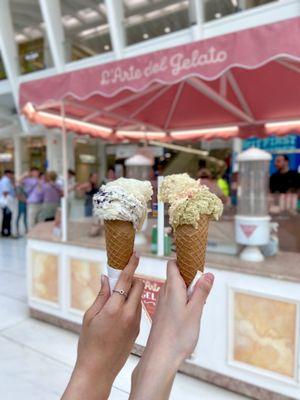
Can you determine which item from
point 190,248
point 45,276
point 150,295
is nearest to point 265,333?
point 150,295

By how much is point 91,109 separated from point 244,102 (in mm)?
2233

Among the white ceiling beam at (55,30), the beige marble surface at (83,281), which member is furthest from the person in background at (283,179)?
the white ceiling beam at (55,30)

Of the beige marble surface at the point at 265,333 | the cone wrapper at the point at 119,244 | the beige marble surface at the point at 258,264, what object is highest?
the cone wrapper at the point at 119,244

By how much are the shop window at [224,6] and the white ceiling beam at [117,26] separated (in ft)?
8.71

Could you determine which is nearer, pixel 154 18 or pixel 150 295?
pixel 150 295

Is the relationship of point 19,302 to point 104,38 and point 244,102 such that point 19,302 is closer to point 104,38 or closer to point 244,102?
point 244,102

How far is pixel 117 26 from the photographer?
10.0 meters

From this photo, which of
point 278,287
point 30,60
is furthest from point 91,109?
point 30,60

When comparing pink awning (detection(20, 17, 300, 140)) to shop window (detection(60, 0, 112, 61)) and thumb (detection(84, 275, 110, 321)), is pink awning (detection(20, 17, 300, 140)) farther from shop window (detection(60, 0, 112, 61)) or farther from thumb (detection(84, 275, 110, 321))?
shop window (detection(60, 0, 112, 61))

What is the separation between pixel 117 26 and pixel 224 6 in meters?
3.26

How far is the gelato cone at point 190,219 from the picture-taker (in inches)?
35.4

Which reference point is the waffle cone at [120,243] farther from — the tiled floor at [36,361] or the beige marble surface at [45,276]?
the beige marble surface at [45,276]

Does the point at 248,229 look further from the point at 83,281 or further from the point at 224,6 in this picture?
the point at 224,6

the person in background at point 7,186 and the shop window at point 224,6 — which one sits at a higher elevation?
the shop window at point 224,6
